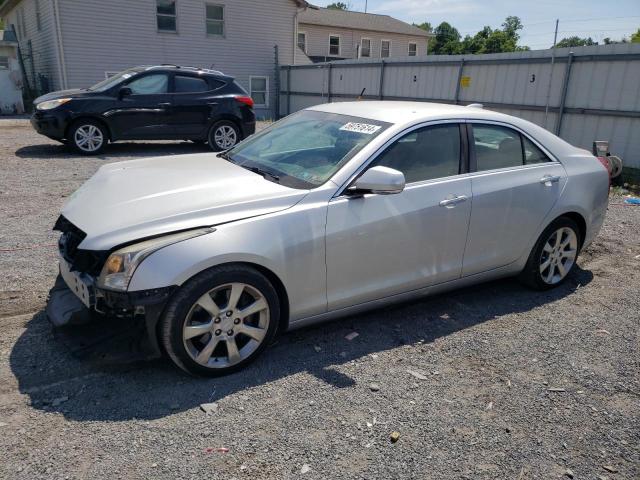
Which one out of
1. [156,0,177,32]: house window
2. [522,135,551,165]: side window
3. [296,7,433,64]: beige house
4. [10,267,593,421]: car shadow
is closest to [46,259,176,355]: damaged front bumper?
[10,267,593,421]: car shadow

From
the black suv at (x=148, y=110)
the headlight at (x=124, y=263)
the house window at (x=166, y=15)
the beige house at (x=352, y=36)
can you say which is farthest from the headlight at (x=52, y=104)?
the beige house at (x=352, y=36)

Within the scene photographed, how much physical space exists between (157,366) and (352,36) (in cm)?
3585

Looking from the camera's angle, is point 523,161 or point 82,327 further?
point 523,161

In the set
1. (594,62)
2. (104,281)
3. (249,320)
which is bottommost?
(249,320)

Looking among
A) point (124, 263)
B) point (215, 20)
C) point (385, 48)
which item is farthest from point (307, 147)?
point (385, 48)

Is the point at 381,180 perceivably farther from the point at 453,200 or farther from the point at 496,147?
the point at 496,147

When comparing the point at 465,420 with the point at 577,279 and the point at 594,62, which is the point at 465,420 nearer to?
the point at 577,279

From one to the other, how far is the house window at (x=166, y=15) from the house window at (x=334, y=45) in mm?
16878

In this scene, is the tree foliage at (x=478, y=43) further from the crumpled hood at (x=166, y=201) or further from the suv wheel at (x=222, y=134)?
the crumpled hood at (x=166, y=201)

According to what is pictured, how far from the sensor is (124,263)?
9.44ft

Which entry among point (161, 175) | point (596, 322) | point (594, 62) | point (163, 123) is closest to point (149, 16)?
point (163, 123)

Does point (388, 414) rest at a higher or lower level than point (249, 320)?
lower

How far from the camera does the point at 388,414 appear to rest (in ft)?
9.77

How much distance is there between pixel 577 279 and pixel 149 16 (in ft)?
63.0
